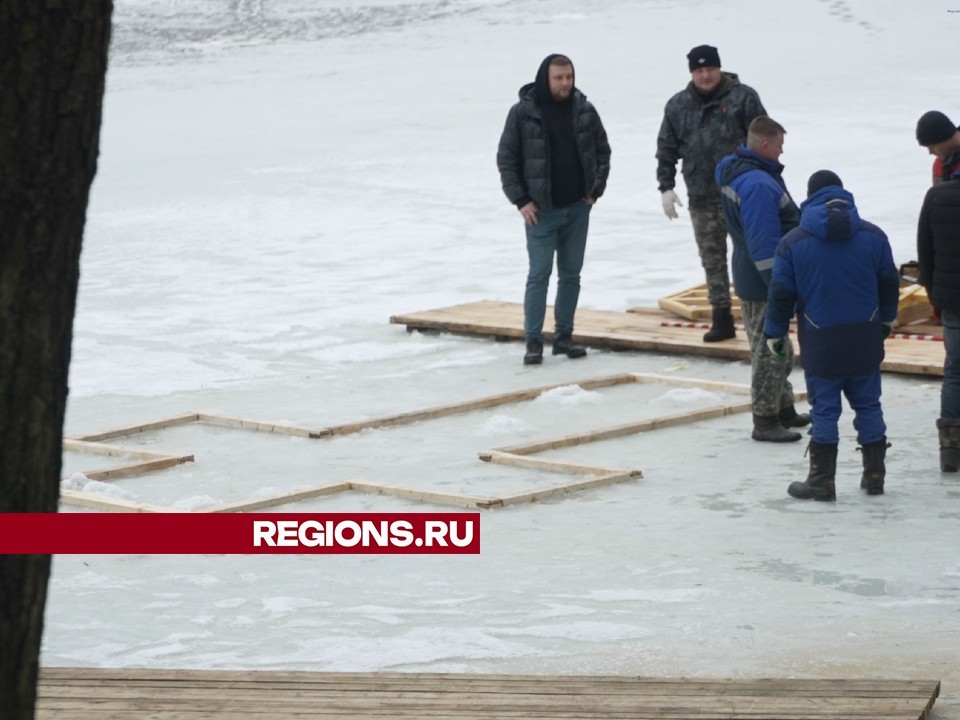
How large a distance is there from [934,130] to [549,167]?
12.3 feet

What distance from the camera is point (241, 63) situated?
3972 centimetres

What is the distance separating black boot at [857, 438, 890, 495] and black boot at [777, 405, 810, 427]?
1.40 metres

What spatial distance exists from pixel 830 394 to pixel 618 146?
Answer: 17585 mm

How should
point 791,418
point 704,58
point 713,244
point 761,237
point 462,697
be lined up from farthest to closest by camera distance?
point 713,244 → point 704,58 → point 791,418 → point 761,237 → point 462,697

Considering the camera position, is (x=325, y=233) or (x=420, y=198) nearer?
(x=325, y=233)

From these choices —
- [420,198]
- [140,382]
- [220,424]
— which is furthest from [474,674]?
[420,198]

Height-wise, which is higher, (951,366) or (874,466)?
(951,366)

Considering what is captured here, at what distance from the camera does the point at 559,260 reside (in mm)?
11570

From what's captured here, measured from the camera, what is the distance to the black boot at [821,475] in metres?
7.58

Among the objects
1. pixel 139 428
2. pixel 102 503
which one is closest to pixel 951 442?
pixel 102 503

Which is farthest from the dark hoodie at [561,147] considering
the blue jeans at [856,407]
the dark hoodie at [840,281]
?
the blue jeans at [856,407]

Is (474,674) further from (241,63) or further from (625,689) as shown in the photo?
(241,63)

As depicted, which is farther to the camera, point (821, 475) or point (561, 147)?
point (561, 147)

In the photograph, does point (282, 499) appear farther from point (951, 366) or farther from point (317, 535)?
point (951, 366)
